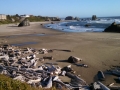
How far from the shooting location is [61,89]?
282 inches

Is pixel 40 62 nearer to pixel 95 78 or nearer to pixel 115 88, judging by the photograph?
pixel 95 78

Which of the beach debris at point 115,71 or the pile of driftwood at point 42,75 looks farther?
the beach debris at point 115,71

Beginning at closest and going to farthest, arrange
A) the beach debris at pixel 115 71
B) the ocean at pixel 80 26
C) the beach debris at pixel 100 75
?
1. the beach debris at pixel 100 75
2. the beach debris at pixel 115 71
3. the ocean at pixel 80 26

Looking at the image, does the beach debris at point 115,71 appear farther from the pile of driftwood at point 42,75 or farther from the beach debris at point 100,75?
the pile of driftwood at point 42,75

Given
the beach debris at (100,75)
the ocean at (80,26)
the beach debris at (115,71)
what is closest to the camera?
the beach debris at (100,75)

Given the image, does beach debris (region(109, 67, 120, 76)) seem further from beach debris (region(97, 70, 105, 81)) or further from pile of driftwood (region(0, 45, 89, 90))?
A: pile of driftwood (region(0, 45, 89, 90))

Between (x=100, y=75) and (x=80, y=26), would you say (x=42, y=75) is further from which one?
(x=80, y=26)

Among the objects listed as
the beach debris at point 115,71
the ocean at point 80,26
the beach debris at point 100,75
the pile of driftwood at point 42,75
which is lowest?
the beach debris at point 100,75

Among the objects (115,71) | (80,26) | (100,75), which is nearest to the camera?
(100,75)

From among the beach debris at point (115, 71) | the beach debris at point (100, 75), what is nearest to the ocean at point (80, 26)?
the beach debris at point (115, 71)

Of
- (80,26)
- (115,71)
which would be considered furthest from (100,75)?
(80,26)

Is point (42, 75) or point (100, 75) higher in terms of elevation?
point (42, 75)

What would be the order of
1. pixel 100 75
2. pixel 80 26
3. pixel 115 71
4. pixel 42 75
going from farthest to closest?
pixel 80 26, pixel 115 71, pixel 100 75, pixel 42 75

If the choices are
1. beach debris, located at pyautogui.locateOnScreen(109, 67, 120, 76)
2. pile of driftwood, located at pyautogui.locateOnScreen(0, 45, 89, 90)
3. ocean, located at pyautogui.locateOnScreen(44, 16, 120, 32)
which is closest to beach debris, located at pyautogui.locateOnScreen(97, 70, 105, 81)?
beach debris, located at pyautogui.locateOnScreen(109, 67, 120, 76)
